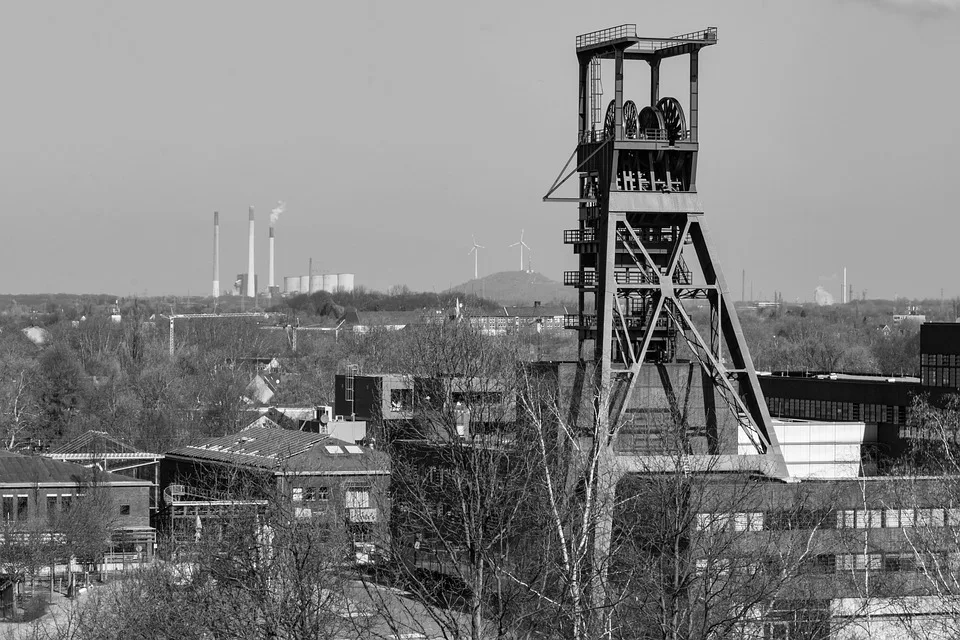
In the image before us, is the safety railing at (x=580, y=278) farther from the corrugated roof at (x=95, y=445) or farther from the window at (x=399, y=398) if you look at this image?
the corrugated roof at (x=95, y=445)

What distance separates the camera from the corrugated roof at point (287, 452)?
5716cm

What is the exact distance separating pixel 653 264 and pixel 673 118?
4552mm

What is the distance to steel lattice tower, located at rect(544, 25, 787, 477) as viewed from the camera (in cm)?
4984

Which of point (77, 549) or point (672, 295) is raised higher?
point (672, 295)

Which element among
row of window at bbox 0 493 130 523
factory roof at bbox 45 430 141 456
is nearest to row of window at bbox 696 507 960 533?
row of window at bbox 0 493 130 523

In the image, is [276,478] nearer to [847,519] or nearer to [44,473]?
[847,519]

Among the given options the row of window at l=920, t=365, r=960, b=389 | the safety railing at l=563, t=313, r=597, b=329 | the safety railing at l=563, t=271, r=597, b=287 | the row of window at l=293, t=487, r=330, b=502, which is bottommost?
the row of window at l=293, t=487, r=330, b=502

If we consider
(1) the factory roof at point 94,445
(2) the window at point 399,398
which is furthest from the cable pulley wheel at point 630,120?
(1) the factory roof at point 94,445

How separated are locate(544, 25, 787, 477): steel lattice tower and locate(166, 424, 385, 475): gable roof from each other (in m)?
10.8

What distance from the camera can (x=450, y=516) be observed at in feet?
104

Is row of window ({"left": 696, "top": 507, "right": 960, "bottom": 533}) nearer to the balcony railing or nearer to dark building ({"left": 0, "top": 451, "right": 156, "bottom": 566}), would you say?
the balcony railing

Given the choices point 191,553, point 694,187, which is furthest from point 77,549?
point 694,187

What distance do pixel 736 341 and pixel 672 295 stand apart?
2724 millimetres

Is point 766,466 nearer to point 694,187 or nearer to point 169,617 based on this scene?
point 694,187
